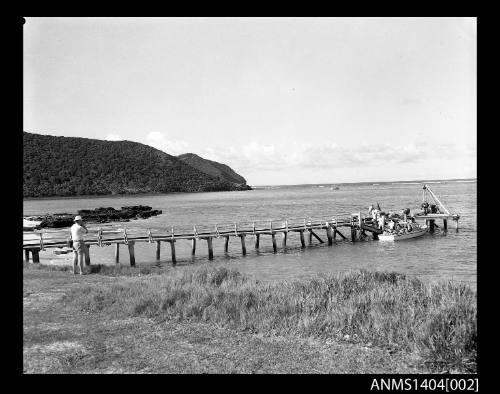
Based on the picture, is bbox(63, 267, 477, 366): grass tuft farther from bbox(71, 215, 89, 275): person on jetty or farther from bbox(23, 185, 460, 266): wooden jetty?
bbox(23, 185, 460, 266): wooden jetty

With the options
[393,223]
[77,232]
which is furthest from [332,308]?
[393,223]

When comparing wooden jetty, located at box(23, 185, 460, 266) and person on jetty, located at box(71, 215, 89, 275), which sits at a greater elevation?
person on jetty, located at box(71, 215, 89, 275)

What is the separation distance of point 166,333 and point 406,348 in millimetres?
4774

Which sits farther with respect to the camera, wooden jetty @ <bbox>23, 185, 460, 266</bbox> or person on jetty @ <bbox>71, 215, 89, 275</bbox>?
wooden jetty @ <bbox>23, 185, 460, 266</bbox>

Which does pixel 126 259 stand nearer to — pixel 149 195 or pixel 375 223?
pixel 375 223

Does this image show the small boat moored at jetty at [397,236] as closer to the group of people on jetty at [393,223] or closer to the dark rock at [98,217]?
the group of people on jetty at [393,223]

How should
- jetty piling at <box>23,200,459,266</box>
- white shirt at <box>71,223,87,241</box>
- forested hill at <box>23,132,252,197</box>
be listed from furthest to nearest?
1. forested hill at <box>23,132,252,197</box>
2. jetty piling at <box>23,200,459,266</box>
3. white shirt at <box>71,223,87,241</box>

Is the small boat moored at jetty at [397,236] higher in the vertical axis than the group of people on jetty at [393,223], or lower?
lower

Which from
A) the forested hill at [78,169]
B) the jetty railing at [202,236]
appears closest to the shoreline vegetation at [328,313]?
the jetty railing at [202,236]

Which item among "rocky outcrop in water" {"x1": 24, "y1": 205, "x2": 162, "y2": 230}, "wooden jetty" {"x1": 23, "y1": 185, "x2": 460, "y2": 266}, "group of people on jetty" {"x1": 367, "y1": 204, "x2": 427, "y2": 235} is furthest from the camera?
"rocky outcrop in water" {"x1": 24, "y1": 205, "x2": 162, "y2": 230}

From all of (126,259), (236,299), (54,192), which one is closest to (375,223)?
(126,259)

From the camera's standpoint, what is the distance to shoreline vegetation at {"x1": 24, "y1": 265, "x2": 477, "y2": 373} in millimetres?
7812

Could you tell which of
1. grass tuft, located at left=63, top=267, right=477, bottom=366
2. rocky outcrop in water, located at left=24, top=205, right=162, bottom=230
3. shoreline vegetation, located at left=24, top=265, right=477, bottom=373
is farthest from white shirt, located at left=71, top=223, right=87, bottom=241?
rocky outcrop in water, located at left=24, top=205, right=162, bottom=230

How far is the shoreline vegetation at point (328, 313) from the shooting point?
25.6ft
